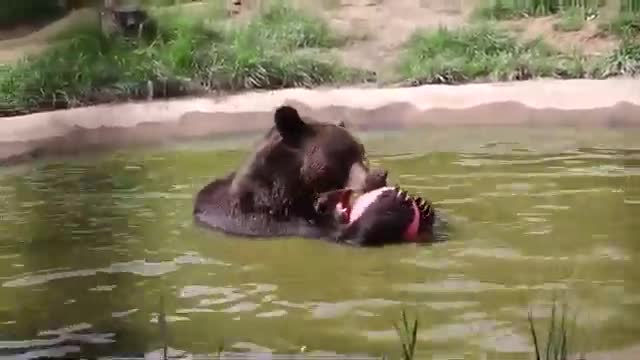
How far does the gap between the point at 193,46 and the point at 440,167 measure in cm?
31

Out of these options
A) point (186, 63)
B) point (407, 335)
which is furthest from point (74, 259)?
point (407, 335)

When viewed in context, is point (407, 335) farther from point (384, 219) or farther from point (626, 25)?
point (626, 25)

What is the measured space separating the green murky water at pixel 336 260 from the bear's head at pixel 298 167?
2 cm

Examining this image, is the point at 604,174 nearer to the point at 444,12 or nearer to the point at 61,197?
the point at 444,12

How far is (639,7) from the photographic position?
1592 mm

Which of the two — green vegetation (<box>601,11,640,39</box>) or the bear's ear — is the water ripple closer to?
the bear's ear

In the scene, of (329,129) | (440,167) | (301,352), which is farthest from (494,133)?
(301,352)

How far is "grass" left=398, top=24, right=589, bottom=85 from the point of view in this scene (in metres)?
1.59

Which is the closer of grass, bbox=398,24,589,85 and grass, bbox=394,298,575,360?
grass, bbox=394,298,575,360

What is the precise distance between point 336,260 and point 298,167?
0.50 ft

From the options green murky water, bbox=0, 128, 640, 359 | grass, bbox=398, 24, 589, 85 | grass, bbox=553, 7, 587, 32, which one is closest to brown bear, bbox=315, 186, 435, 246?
green murky water, bbox=0, 128, 640, 359

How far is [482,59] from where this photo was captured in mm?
1596

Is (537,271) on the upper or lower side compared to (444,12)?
lower

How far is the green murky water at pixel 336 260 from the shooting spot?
4.84ft
